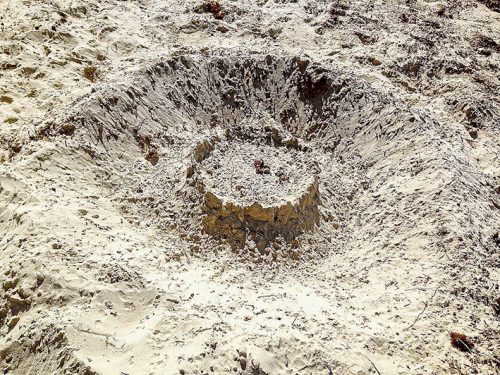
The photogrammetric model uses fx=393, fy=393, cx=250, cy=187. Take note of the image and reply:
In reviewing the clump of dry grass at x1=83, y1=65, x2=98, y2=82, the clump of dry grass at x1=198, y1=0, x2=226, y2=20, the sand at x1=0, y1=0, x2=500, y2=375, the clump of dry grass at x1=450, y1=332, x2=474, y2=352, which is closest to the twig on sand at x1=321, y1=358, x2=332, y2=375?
the sand at x1=0, y1=0, x2=500, y2=375

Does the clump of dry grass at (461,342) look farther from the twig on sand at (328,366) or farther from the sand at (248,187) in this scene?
the twig on sand at (328,366)

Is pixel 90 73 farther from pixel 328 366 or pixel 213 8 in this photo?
pixel 328 366

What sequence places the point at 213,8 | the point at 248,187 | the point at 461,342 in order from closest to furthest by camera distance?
1. the point at 461,342
2. the point at 248,187
3. the point at 213,8

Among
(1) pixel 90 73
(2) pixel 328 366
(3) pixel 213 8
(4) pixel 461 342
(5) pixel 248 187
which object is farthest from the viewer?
(3) pixel 213 8

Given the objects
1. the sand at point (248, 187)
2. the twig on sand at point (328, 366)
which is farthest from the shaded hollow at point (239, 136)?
the twig on sand at point (328, 366)

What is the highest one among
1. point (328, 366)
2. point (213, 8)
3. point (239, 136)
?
point (213, 8)

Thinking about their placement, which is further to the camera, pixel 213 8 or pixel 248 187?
pixel 213 8

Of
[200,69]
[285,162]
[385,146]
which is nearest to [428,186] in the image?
[385,146]

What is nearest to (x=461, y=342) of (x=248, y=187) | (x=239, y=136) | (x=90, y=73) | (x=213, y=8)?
(x=248, y=187)

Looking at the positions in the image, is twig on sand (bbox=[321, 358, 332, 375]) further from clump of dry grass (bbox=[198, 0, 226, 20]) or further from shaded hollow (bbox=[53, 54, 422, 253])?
clump of dry grass (bbox=[198, 0, 226, 20])
